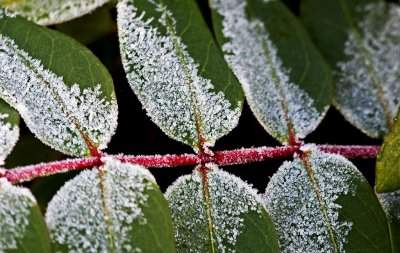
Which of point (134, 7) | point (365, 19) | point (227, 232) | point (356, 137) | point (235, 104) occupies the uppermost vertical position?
point (134, 7)

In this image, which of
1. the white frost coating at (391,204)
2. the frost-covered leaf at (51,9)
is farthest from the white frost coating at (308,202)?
the frost-covered leaf at (51,9)

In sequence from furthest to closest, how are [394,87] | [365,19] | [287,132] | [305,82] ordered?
[365,19] < [394,87] < [305,82] < [287,132]

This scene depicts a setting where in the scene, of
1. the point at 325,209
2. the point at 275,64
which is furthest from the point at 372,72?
the point at 325,209

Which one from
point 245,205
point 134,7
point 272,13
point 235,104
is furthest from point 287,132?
point 134,7

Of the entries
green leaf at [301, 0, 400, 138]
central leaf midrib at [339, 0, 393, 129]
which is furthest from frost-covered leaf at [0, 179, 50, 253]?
central leaf midrib at [339, 0, 393, 129]

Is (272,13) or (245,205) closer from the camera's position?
(245,205)

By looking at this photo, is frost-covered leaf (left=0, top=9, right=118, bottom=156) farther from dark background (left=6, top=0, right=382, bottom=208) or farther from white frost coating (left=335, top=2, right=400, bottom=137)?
white frost coating (left=335, top=2, right=400, bottom=137)

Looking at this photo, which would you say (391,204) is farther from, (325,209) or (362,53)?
(362,53)

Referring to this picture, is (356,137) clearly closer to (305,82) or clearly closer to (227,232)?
(305,82)
